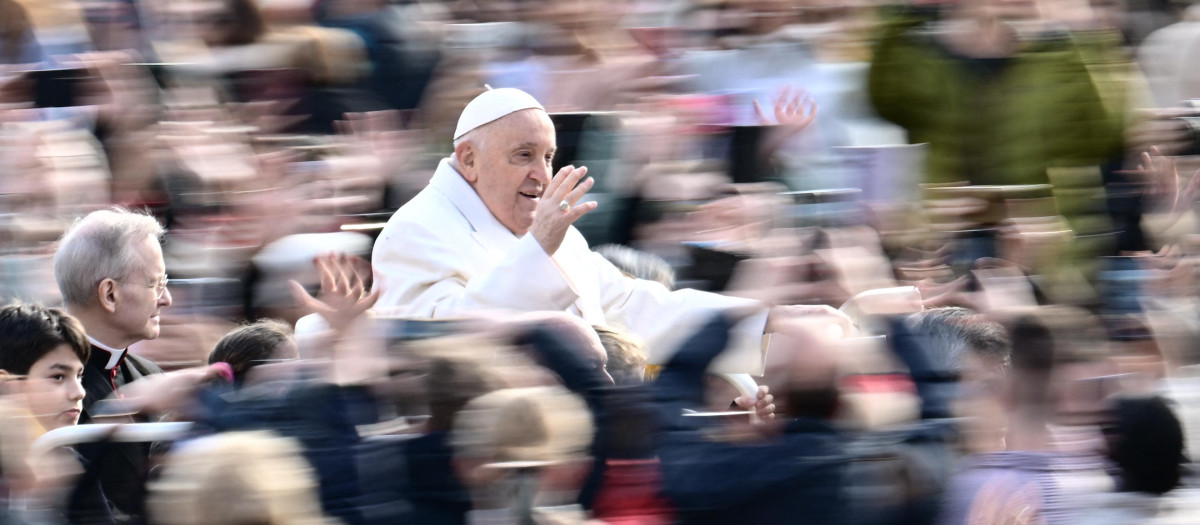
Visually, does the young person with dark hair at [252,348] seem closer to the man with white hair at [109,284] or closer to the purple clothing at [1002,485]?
the man with white hair at [109,284]

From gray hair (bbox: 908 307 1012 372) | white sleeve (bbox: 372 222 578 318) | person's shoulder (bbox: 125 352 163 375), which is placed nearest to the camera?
gray hair (bbox: 908 307 1012 372)

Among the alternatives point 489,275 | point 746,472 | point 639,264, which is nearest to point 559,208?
point 489,275

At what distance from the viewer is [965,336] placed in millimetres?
3449

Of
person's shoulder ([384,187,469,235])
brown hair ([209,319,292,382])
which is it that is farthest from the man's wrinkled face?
person's shoulder ([384,187,469,235])

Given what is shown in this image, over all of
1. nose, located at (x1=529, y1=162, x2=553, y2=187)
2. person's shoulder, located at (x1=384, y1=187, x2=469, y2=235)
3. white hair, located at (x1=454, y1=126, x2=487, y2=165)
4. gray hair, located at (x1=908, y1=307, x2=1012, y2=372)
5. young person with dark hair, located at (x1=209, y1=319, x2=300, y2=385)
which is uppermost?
white hair, located at (x1=454, y1=126, x2=487, y2=165)

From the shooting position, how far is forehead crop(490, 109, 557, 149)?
4.61 meters

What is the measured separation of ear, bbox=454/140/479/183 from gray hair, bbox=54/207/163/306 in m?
1.05

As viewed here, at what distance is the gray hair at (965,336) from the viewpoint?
3359mm

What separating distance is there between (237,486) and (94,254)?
161cm

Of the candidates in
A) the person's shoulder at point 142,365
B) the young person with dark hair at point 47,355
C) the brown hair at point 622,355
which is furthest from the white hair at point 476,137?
the young person with dark hair at point 47,355

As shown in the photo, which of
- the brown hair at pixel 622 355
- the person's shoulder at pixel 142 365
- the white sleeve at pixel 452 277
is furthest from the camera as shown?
the white sleeve at pixel 452 277

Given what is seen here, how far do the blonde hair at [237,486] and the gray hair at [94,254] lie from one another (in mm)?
1313

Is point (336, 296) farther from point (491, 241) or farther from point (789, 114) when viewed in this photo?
point (789, 114)

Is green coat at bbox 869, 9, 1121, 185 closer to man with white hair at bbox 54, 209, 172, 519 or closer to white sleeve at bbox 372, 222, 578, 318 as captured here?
white sleeve at bbox 372, 222, 578, 318
